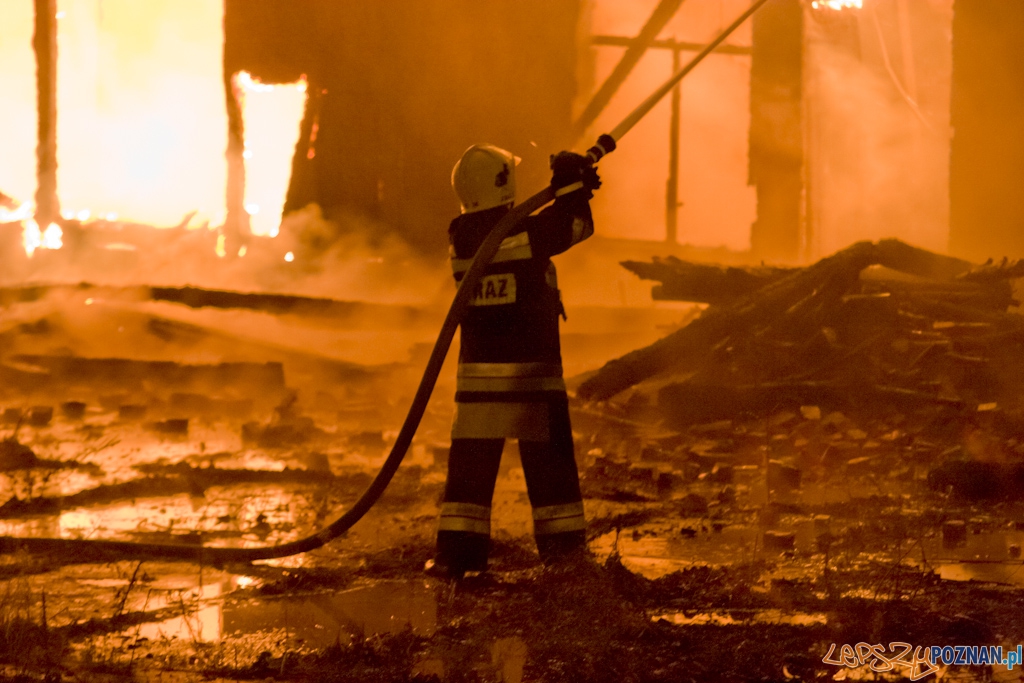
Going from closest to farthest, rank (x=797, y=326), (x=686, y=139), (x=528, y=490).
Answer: (x=528, y=490)
(x=797, y=326)
(x=686, y=139)

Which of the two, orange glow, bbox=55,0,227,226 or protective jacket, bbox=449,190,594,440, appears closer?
protective jacket, bbox=449,190,594,440

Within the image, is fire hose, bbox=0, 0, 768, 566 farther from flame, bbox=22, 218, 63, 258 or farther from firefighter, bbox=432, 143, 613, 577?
flame, bbox=22, 218, 63, 258

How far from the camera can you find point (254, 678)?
9.07ft

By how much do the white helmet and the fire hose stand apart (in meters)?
0.15

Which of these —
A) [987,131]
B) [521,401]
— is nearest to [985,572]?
[521,401]

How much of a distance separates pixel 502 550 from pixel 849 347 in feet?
14.3

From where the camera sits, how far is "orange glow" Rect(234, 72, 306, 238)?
38.6 ft

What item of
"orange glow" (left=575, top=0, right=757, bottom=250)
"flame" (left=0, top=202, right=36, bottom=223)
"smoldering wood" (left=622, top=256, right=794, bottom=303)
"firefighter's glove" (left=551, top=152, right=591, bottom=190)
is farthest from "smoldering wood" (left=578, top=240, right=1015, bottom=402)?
"flame" (left=0, top=202, right=36, bottom=223)

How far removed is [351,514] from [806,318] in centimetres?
502

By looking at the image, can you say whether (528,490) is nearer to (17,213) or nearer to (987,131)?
(987,131)

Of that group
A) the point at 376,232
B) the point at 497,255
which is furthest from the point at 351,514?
the point at 376,232

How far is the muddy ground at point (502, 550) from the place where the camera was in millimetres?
2916

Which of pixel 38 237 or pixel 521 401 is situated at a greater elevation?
pixel 38 237

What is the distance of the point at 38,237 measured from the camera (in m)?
12.0
